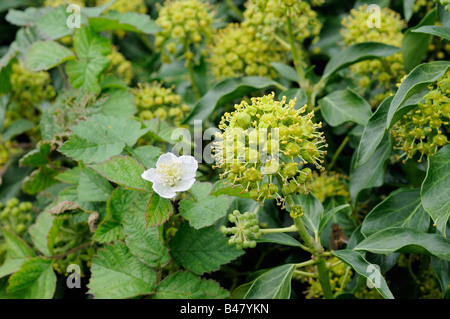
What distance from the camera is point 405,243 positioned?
118 centimetres

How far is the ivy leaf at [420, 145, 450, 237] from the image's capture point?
3.61ft

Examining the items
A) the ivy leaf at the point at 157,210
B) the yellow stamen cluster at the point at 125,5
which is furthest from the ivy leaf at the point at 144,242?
the yellow stamen cluster at the point at 125,5

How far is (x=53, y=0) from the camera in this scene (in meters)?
2.35

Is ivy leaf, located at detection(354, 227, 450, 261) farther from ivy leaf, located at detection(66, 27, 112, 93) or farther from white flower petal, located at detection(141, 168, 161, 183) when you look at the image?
ivy leaf, located at detection(66, 27, 112, 93)

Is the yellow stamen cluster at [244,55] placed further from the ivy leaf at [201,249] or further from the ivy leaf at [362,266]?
the ivy leaf at [362,266]

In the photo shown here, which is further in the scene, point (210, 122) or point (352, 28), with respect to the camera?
point (210, 122)

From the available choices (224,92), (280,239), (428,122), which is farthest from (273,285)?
(224,92)

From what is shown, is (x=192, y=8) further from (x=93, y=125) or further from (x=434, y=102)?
(x=434, y=102)

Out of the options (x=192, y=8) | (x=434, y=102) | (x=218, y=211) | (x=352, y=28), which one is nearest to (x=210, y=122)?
(x=192, y=8)

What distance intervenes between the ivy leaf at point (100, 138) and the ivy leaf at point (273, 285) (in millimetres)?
532

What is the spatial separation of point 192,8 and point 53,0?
915 mm

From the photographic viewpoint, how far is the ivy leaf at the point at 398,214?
132cm

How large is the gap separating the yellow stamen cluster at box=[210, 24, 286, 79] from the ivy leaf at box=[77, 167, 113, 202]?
0.68 meters

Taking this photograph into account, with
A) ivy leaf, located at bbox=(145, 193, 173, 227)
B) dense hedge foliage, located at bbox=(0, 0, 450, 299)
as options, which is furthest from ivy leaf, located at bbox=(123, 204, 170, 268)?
ivy leaf, located at bbox=(145, 193, 173, 227)
